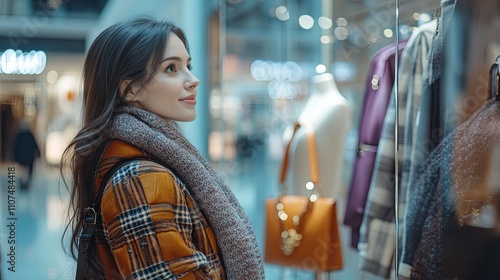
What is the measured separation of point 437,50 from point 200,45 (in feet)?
9.47

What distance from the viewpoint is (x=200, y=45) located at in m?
4.65

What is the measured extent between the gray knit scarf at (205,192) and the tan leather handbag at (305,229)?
53.6 inches

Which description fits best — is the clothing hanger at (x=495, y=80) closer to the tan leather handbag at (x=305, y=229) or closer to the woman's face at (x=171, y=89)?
the woman's face at (x=171, y=89)

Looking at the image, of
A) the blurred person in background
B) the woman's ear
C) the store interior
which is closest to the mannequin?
the store interior

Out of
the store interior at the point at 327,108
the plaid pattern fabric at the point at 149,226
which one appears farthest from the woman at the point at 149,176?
the store interior at the point at 327,108

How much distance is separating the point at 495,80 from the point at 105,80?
0.90 meters

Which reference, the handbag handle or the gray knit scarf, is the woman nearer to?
the gray knit scarf

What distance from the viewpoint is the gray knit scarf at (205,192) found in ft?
5.30

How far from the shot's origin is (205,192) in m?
1.63

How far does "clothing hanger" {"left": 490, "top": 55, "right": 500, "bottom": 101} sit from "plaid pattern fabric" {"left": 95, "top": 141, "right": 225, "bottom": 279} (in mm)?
751

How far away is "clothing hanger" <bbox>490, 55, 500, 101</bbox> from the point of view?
5.54 feet

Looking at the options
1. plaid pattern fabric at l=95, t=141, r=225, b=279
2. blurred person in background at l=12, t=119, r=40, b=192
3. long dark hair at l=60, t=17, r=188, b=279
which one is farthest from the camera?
blurred person in background at l=12, t=119, r=40, b=192

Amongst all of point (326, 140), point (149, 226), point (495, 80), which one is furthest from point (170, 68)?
point (326, 140)

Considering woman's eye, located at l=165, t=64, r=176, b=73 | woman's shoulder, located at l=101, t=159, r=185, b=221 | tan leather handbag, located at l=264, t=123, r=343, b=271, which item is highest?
woman's eye, located at l=165, t=64, r=176, b=73
